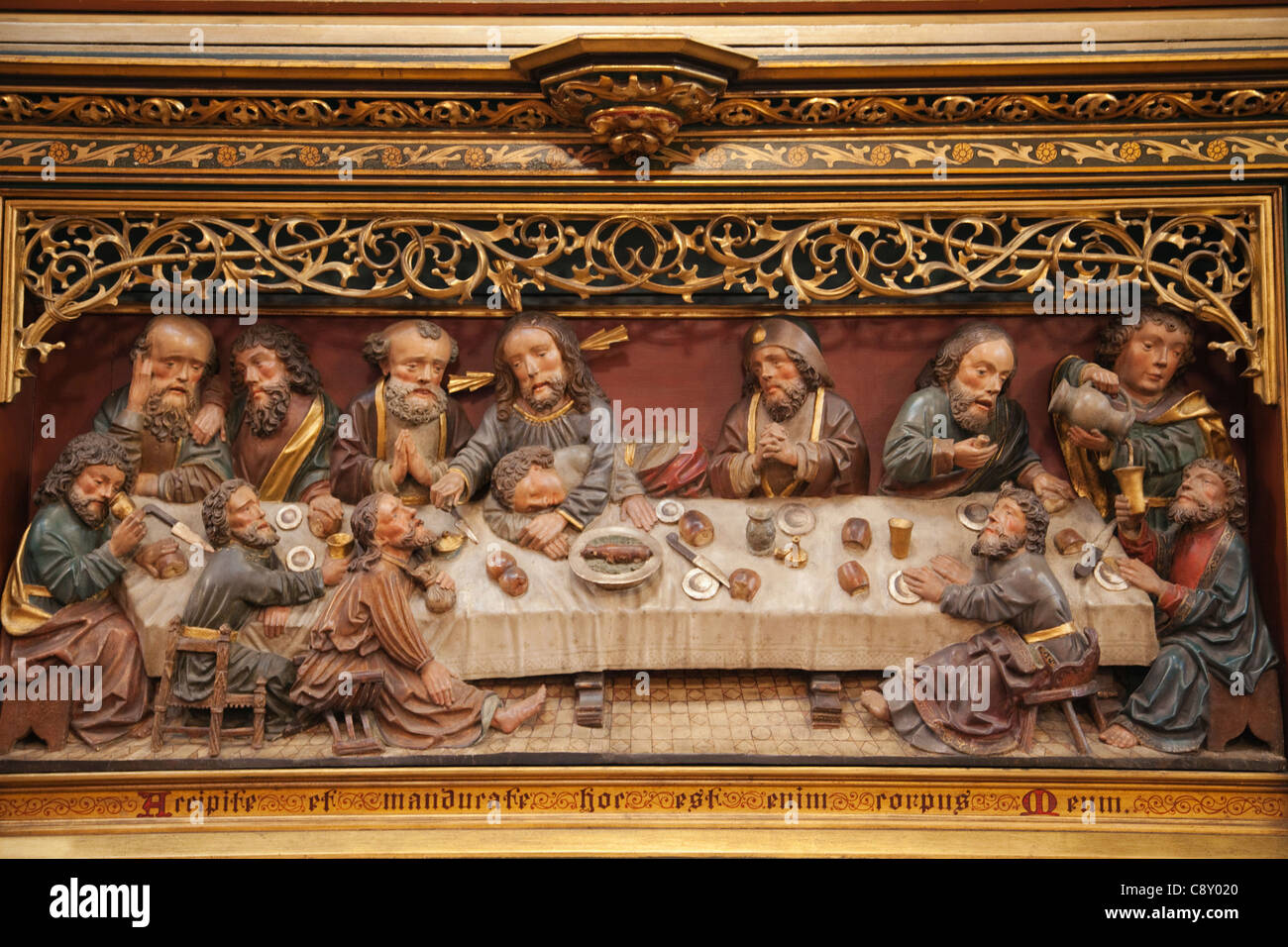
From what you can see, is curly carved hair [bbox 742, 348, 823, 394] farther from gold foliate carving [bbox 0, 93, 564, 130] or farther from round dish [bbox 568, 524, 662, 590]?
gold foliate carving [bbox 0, 93, 564, 130]

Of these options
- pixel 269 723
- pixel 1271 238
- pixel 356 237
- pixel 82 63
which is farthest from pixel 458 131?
pixel 1271 238

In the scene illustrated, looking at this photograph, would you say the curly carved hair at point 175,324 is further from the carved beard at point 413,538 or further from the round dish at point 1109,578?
the round dish at point 1109,578

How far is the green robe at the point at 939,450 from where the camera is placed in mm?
4781

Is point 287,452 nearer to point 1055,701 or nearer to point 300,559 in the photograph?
point 300,559

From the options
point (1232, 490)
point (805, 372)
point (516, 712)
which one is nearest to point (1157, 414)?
point (1232, 490)

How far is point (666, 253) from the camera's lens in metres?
4.88

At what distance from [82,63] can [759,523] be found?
9.28ft

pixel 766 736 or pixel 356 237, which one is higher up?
pixel 356 237

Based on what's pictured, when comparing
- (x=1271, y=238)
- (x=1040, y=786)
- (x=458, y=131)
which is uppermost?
(x=458, y=131)

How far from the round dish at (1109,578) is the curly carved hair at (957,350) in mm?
732

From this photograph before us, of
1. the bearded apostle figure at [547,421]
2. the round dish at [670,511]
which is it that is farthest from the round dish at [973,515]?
the bearded apostle figure at [547,421]

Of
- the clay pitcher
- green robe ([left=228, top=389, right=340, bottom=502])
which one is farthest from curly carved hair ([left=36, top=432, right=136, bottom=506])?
the clay pitcher

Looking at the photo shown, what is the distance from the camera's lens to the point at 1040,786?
4.50 metres

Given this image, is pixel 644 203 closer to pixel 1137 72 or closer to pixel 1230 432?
pixel 1137 72
